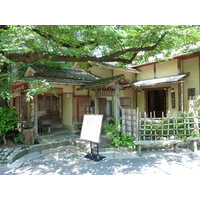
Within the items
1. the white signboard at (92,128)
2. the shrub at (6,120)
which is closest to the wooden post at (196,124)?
the white signboard at (92,128)

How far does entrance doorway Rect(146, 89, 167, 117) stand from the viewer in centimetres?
1330

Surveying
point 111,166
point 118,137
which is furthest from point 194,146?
point 111,166

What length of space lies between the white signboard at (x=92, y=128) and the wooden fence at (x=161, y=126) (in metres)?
1.98

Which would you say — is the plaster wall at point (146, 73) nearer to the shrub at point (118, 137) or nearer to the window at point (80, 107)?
the window at point (80, 107)

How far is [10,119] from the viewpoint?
21.3ft

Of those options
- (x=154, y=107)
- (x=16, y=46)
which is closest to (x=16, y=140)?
(x=16, y=46)

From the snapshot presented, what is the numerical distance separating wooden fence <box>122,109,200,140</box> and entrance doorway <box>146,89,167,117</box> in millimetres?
6257

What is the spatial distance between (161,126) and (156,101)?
7698 millimetres

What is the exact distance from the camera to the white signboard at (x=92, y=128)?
529cm

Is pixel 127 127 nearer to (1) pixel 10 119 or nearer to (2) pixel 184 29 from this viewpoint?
(2) pixel 184 29

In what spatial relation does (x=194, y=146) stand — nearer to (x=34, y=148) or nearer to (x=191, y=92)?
(x=191, y=92)

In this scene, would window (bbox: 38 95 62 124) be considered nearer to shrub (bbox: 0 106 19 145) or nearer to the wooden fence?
shrub (bbox: 0 106 19 145)

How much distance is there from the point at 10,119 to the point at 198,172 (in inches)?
297

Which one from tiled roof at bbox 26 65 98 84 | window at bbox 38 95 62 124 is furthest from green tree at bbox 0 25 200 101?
window at bbox 38 95 62 124
